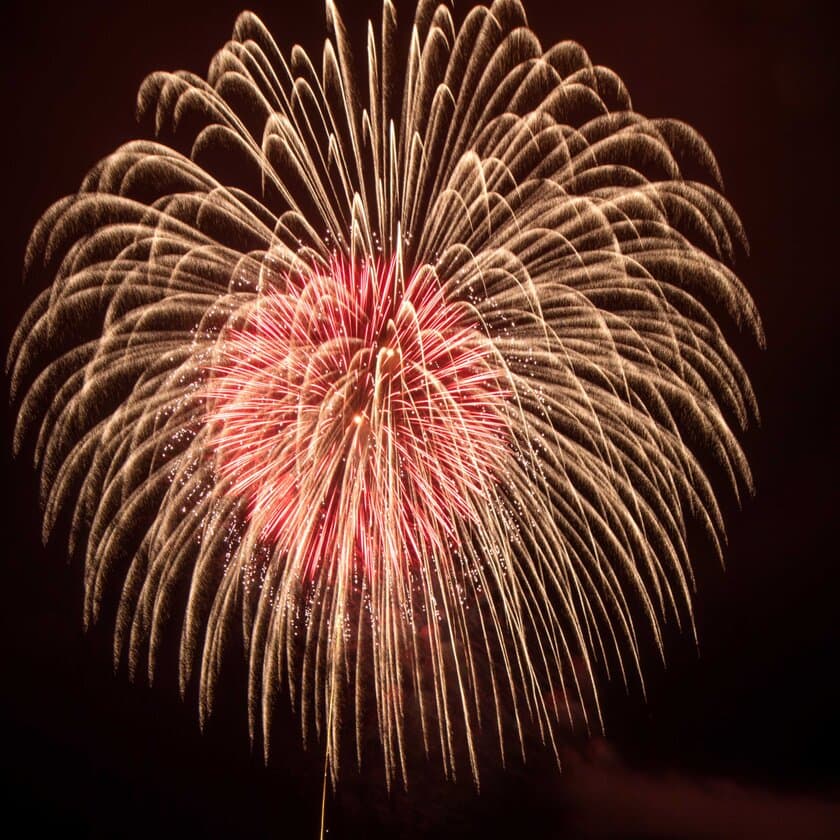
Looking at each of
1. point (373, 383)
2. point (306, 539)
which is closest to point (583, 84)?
point (373, 383)

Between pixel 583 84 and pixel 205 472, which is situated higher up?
pixel 583 84

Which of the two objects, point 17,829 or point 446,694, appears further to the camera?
point 17,829

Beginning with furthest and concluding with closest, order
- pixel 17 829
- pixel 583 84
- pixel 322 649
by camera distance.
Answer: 1. pixel 17 829
2. pixel 322 649
3. pixel 583 84

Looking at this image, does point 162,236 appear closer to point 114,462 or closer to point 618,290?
point 114,462

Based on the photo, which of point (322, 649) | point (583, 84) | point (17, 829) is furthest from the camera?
point (17, 829)

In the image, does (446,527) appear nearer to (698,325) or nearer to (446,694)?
(446,694)

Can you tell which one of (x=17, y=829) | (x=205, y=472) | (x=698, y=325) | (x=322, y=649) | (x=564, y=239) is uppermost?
(x=564, y=239)
